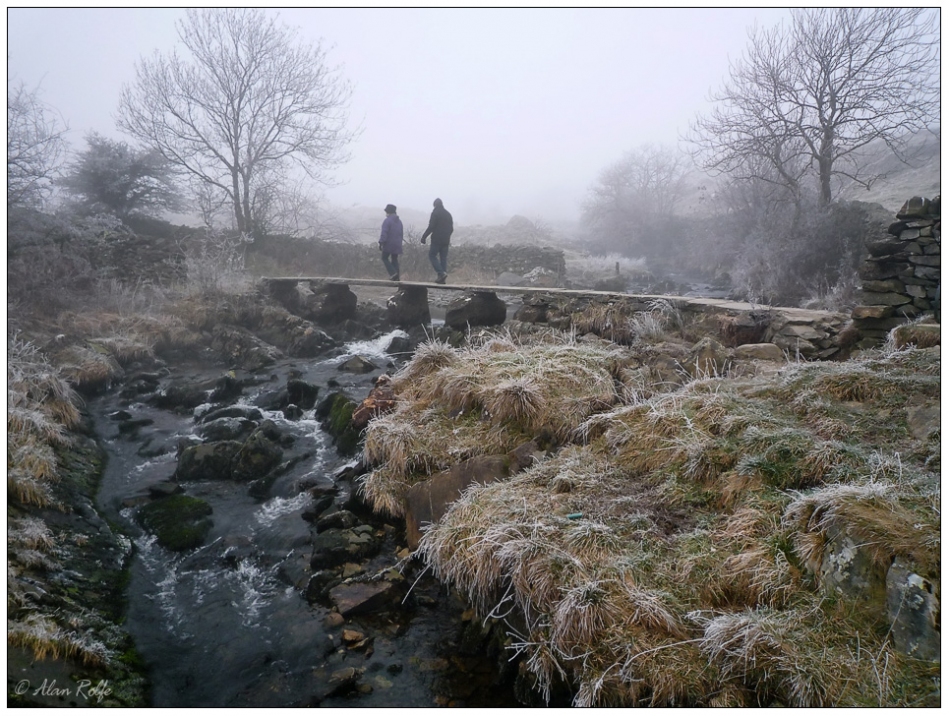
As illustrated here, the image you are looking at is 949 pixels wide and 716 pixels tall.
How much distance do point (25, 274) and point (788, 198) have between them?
18.8m

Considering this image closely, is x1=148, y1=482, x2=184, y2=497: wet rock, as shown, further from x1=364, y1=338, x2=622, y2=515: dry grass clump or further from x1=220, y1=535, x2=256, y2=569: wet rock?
x1=364, y1=338, x2=622, y2=515: dry grass clump

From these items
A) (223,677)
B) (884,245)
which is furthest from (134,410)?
(884,245)

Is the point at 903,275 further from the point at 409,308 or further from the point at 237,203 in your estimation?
the point at 237,203

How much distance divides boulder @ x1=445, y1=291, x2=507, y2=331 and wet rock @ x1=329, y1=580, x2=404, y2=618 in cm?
759

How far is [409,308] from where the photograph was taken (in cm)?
1389

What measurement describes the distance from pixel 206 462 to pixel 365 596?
334 cm

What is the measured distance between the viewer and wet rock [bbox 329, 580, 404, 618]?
4207 mm

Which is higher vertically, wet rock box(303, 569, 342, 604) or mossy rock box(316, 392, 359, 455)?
mossy rock box(316, 392, 359, 455)

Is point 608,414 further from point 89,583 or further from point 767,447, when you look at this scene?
point 89,583

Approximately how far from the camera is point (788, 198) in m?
16.6

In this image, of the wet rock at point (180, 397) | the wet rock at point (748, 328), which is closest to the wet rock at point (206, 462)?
the wet rock at point (180, 397)

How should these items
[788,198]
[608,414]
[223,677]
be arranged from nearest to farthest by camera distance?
[223,677] < [608,414] < [788,198]

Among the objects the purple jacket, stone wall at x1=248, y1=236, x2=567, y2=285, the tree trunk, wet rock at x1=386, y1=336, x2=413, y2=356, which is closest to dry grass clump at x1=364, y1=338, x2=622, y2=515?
wet rock at x1=386, y1=336, x2=413, y2=356

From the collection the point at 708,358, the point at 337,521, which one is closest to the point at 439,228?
the point at 708,358
